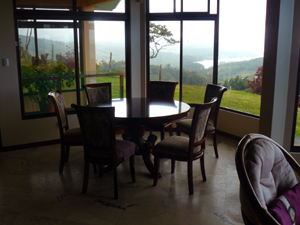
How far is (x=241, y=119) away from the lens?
16.0 ft

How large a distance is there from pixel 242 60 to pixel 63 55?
9.82ft

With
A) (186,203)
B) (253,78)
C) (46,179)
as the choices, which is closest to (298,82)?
(253,78)

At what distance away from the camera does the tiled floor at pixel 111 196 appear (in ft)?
8.82

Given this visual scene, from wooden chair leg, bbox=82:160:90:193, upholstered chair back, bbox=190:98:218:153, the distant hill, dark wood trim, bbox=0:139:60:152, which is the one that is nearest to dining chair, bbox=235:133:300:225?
upholstered chair back, bbox=190:98:218:153

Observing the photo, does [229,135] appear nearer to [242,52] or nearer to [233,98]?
[233,98]

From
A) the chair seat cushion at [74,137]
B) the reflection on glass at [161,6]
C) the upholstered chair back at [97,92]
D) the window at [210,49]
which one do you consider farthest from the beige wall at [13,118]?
the reflection on glass at [161,6]

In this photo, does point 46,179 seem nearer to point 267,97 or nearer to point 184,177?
point 184,177

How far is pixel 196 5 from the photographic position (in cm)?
520

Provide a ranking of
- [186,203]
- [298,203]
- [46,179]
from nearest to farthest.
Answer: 1. [298,203]
2. [186,203]
3. [46,179]

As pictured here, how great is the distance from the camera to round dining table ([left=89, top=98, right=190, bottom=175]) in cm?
318

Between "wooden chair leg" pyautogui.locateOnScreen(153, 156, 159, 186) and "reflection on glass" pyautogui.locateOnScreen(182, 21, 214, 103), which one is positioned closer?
"wooden chair leg" pyautogui.locateOnScreen(153, 156, 159, 186)

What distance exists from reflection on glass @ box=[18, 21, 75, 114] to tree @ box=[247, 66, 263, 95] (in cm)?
299

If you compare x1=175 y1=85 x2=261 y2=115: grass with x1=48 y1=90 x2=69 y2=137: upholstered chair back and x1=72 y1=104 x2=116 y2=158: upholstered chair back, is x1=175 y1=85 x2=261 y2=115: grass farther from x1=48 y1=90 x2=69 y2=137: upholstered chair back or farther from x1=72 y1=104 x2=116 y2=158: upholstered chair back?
x1=72 y1=104 x2=116 y2=158: upholstered chair back

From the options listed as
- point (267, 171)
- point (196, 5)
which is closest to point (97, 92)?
point (196, 5)
